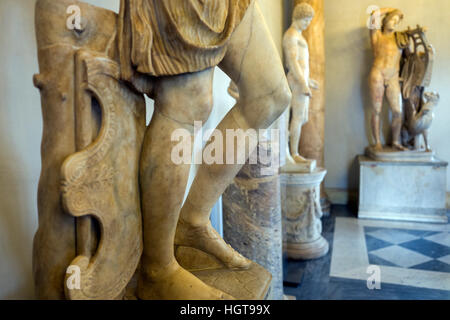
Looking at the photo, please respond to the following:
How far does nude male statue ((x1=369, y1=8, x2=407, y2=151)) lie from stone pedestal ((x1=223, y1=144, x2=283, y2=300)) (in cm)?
307

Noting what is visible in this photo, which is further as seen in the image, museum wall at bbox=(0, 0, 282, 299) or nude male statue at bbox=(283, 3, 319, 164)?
nude male statue at bbox=(283, 3, 319, 164)

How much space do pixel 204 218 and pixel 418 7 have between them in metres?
4.94

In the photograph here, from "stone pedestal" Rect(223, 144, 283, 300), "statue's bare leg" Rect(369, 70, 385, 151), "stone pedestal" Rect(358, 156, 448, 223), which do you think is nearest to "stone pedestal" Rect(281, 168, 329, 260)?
"stone pedestal" Rect(223, 144, 283, 300)

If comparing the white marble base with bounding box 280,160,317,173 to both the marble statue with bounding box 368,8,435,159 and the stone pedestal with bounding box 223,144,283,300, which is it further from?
the marble statue with bounding box 368,8,435,159

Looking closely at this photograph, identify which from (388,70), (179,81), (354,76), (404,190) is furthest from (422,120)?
(179,81)

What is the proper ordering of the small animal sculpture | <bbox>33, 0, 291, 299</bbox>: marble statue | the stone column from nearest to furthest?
<bbox>33, 0, 291, 299</bbox>: marble statue
the small animal sculpture
the stone column

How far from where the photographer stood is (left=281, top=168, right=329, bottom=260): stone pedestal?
295cm

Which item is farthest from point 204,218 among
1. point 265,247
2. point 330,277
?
point 330,277

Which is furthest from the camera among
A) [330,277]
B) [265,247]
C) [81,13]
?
[330,277]

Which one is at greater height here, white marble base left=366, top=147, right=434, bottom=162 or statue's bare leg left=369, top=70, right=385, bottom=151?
statue's bare leg left=369, top=70, right=385, bottom=151

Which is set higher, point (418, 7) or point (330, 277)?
point (418, 7)

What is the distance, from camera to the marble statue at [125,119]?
2.48ft
